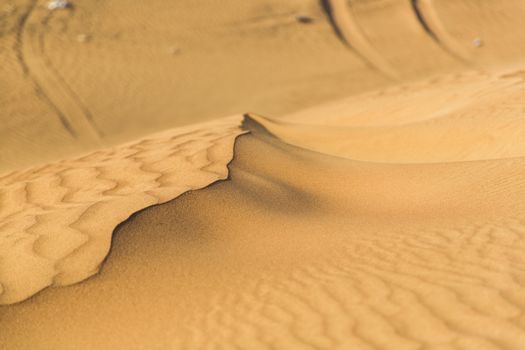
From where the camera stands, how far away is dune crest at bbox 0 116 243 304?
295 cm

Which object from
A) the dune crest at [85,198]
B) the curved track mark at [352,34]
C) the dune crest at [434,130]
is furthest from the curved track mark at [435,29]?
the dune crest at [85,198]

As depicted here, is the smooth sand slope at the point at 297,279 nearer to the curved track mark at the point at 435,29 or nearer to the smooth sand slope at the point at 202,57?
the smooth sand slope at the point at 202,57

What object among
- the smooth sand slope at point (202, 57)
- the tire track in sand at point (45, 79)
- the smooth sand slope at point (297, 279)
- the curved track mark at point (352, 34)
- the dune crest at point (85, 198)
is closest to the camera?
the smooth sand slope at point (297, 279)

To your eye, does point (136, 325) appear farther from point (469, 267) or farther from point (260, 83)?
point (260, 83)

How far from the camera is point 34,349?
2520 mm

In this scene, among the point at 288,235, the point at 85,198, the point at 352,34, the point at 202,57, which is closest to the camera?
the point at 288,235

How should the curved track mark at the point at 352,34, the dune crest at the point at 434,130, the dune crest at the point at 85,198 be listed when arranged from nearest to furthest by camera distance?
the dune crest at the point at 85,198
the dune crest at the point at 434,130
the curved track mark at the point at 352,34

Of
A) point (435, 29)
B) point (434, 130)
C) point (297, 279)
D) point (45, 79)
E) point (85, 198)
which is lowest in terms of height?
point (297, 279)

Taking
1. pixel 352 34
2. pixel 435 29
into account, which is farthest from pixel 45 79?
pixel 435 29

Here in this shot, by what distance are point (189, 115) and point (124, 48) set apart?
331 cm

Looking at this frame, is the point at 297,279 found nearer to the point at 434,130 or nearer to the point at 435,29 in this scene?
the point at 434,130

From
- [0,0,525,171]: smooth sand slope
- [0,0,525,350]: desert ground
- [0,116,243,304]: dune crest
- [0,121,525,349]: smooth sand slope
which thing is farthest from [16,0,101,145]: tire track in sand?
[0,121,525,349]: smooth sand slope

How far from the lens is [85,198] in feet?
13.2

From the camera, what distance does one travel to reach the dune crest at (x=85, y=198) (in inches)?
116
